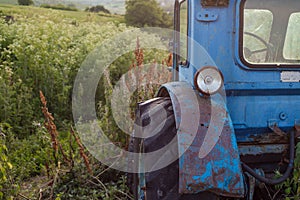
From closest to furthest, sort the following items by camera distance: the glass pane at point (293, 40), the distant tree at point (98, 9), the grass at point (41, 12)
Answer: the glass pane at point (293, 40) → the grass at point (41, 12) → the distant tree at point (98, 9)

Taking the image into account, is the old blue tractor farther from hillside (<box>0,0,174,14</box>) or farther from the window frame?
hillside (<box>0,0,174,14</box>)

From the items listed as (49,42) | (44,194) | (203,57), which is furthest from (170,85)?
(49,42)

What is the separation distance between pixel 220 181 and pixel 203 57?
93cm

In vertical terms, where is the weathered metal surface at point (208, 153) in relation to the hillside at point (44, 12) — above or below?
below

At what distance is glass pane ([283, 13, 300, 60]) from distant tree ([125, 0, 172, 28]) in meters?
10.4

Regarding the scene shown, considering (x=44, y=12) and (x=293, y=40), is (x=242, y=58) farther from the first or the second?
(x=44, y=12)

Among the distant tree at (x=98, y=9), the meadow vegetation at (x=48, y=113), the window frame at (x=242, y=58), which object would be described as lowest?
the meadow vegetation at (x=48, y=113)

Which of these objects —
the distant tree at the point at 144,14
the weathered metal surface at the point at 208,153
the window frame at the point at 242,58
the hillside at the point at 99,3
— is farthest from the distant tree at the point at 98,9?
the weathered metal surface at the point at 208,153

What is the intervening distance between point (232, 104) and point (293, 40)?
73 cm

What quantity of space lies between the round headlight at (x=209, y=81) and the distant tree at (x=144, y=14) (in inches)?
430

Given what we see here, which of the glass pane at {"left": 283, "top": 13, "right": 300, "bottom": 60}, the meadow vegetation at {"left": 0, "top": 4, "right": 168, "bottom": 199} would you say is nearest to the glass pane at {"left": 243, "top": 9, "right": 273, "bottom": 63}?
the glass pane at {"left": 283, "top": 13, "right": 300, "bottom": 60}

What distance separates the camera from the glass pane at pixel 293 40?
9.85 ft

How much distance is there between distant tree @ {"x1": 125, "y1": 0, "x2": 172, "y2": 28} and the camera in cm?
1341

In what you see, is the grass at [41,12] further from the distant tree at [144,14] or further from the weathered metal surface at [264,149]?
the weathered metal surface at [264,149]
